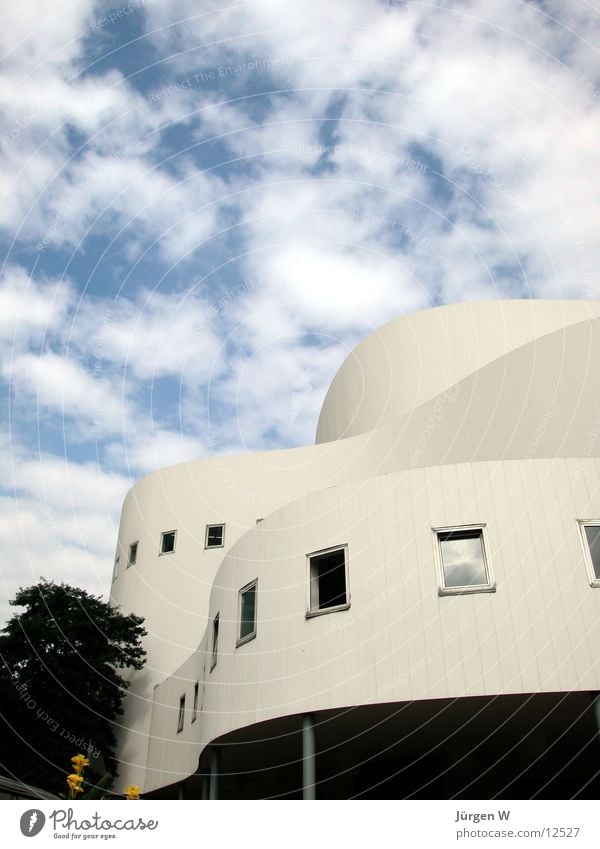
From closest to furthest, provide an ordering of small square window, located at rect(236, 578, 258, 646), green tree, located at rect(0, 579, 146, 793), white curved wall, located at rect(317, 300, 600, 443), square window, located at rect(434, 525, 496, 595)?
square window, located at rect(434, 525, 496, 595) < small square window, located at rect(236, 578, 258, 646) < green tree, located at rect(0, 579, 146, 793) < white curved wall, located at rect(317, 300, 600, 443)

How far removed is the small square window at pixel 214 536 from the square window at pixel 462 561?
16.7 metres

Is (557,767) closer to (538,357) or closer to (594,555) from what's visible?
(594,555)

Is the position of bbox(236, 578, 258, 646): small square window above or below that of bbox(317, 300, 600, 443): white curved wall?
below

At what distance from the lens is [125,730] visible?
93.3ft

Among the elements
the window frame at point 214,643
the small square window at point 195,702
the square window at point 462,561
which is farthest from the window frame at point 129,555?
the square window at point 462,561

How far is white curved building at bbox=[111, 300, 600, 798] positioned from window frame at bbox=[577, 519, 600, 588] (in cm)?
2

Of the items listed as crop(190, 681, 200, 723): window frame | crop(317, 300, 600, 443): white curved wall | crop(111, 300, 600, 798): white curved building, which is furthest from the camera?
crop(317, 300, 600, 443): white curved wall

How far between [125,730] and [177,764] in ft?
25.3

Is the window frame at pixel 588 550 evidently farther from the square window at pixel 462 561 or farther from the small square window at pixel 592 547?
the square window at pixel 462 561

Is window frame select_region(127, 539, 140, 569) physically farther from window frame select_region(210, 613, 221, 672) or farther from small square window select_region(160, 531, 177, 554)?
window frame select_region(210, 613, 221, 672)

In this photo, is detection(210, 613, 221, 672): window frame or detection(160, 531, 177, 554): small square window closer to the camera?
detection(210, 613, 221, 672): window frame

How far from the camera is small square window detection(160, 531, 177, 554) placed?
31.0 meters

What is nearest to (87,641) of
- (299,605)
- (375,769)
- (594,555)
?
(375,769)

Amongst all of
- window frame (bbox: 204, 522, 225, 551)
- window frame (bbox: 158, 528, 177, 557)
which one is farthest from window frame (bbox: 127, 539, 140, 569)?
window frame (bbox: 204, 522, 225, 551)
